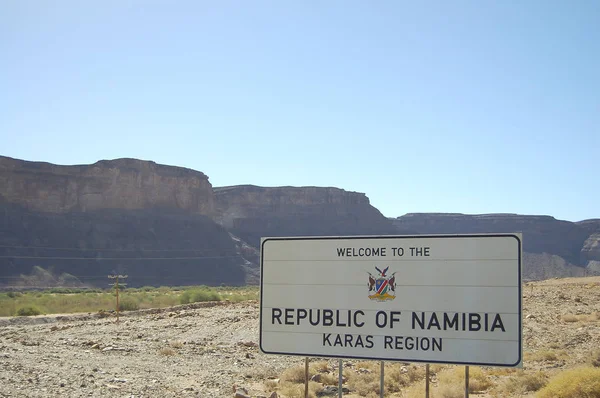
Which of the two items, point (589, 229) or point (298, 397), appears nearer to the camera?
point (298, 397)

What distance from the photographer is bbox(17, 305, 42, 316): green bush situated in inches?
1403

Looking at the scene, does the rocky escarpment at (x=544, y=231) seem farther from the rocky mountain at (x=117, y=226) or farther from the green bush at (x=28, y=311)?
the green bush at (x=28, y=311)

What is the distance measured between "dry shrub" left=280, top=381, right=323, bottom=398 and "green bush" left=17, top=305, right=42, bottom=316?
28858mm

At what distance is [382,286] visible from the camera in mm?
5785

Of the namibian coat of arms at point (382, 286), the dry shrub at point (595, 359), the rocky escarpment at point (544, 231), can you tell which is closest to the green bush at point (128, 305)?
the dry shrub at point (595, 359)

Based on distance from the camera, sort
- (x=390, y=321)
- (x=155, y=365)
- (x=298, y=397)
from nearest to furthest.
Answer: (x=390, y=321)
(x=298, y=397)
(x=155, y=365)

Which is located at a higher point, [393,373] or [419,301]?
[419,301]

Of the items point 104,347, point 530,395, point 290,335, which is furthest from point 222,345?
point 290,335

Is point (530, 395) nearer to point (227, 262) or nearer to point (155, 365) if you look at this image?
point (155, 365)

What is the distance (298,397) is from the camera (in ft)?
33.5

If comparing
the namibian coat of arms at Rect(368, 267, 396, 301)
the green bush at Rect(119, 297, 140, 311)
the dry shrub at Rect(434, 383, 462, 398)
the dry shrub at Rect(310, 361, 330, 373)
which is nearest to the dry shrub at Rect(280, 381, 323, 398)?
the dry shrub at Rect(310, 361, 330, 373)

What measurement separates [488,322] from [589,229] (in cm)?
16517

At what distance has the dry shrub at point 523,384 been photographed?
10.8m

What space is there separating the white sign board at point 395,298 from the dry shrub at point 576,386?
5.08 m
